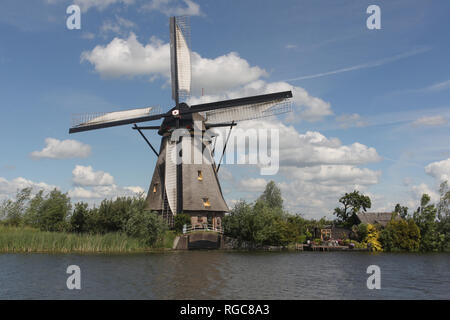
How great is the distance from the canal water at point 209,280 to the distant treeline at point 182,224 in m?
8.68

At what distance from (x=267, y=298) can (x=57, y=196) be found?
100 ft

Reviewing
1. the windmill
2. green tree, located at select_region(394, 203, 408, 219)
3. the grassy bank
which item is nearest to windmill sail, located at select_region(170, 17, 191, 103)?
the windmill

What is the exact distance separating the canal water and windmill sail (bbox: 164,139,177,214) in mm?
12512

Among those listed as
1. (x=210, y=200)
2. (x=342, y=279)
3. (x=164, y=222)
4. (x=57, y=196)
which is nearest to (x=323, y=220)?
(x=210, y=200)

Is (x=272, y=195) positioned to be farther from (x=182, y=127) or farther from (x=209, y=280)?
(x=209, y=280)

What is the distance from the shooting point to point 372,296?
15219 mm

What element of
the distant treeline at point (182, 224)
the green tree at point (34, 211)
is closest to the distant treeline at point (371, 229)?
the distant treeline at point (182, 224)

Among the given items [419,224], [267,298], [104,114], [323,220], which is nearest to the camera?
[267,298]

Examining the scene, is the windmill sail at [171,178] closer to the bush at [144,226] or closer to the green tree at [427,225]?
the bush at [144,226]

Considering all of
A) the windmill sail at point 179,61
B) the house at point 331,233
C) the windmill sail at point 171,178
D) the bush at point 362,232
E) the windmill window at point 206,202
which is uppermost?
the windmill sail at point 179,61

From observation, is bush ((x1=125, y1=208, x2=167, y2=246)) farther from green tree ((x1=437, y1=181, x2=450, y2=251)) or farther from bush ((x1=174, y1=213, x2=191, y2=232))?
green tree ((x1=437, y1=181, x2=450, y2=251))

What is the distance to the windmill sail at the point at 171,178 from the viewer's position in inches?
1449

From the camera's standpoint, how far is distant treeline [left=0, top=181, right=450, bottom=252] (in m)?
33.3
